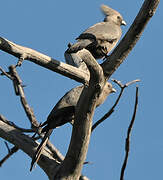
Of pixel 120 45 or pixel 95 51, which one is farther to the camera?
pixel 95 51

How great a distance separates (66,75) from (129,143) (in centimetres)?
99

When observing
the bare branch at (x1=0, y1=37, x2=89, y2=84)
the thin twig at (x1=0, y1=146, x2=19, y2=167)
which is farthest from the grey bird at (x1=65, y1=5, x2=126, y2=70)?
the thin twig at (x1=0, y1=146, x2=19, y2=167)

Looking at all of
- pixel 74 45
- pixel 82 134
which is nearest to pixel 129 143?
pixel 82 134

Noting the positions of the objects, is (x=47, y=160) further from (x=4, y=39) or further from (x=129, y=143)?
(x=4, y=39)

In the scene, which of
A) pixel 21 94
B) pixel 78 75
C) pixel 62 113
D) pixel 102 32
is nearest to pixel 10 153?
pixel 62 113

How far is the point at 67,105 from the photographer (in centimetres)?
516

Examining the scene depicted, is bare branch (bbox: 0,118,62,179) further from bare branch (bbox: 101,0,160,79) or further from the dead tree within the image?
bare branch (bbox: 101,0,160,79)

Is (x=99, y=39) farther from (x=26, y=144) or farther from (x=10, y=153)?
(x=26, y=144)

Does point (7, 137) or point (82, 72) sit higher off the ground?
point (82, 72)

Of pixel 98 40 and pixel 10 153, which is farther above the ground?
pixel 98 40

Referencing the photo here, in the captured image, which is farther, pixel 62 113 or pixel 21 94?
pixel 21 94

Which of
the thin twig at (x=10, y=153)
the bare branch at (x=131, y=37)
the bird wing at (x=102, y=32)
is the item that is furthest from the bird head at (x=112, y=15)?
the bare branch at (x=131, y=37)

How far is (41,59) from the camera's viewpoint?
13.3 ft

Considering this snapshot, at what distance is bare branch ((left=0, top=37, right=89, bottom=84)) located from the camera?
3887 mm
